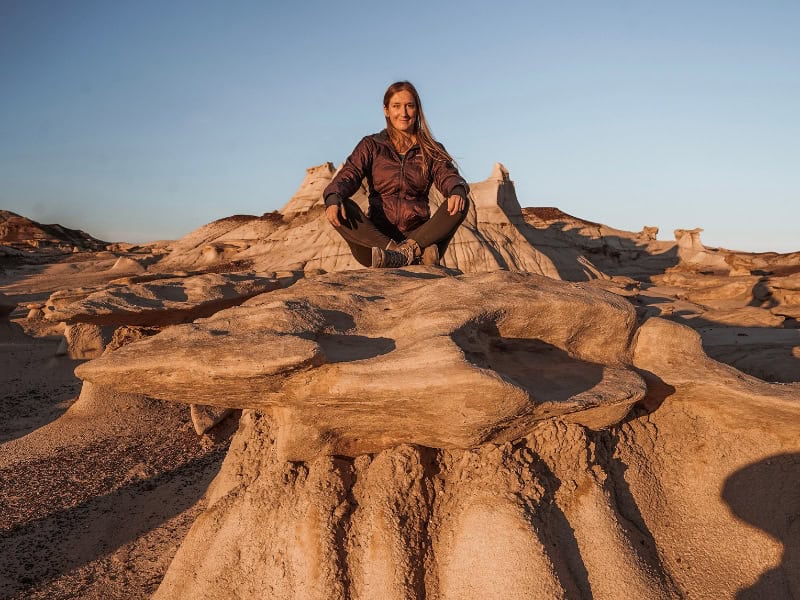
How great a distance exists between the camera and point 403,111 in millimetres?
3814

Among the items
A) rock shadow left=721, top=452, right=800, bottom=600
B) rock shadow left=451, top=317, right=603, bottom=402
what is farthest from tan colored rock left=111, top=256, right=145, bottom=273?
rock shadow left=721, top=452, right=800, bottom=600

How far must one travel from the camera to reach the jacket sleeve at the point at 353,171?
3754mm

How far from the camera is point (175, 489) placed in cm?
451

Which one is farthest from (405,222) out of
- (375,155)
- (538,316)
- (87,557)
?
(87,557)

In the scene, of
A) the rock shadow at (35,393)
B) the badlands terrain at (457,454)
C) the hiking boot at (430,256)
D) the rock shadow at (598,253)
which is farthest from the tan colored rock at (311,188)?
the badlands terrain at (457,454)

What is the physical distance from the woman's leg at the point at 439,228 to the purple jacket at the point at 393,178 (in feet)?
0.54

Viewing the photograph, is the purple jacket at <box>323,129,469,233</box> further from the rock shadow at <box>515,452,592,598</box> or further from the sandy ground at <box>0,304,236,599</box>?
the sandy ground at <box>0,304,236,599</box>

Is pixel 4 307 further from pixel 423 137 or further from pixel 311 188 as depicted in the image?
pixel 311 188

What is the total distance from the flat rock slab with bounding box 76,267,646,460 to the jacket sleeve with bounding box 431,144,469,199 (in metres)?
1.00

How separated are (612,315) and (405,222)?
1.79 metres

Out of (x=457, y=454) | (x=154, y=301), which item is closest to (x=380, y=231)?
(x=457, y=454)

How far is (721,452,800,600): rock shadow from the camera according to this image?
8.43 ft

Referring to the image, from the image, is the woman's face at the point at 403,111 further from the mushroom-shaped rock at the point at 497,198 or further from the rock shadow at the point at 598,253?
the rock shadow at the point at 598,253

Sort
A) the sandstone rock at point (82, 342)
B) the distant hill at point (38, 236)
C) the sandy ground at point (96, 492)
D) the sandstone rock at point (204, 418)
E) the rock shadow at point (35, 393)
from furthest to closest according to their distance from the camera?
the distant hill at point (38, 236) → the sandstone rock at point (82, 342) → the rock shadow at point (35, 393) → the sandstone rock at point (204, 418) → the sandy ground at point (96, 492)
